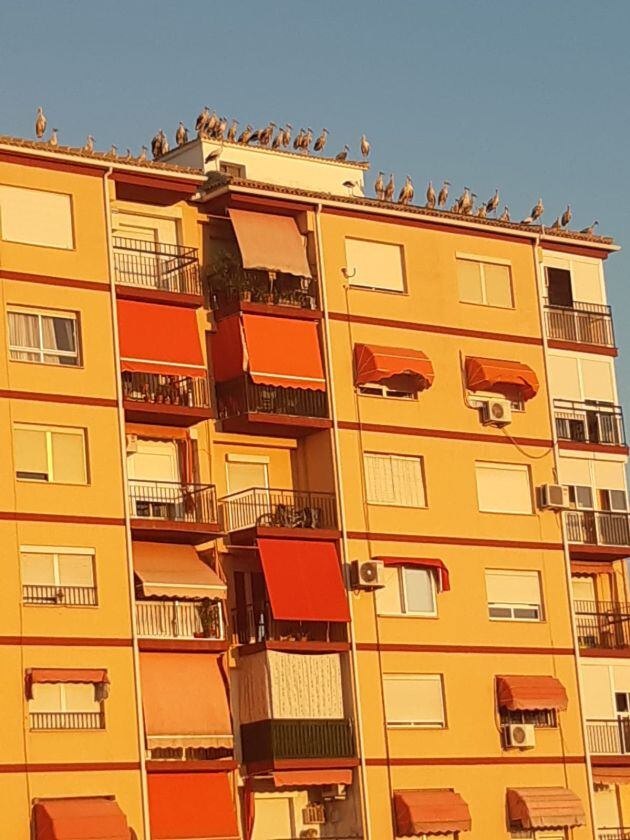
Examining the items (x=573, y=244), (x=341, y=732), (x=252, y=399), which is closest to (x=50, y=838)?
(x=341, y=732)

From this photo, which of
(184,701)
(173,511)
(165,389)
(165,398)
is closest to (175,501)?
(173,511)

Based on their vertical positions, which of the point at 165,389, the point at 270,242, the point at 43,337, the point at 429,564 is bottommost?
the point at 429,564

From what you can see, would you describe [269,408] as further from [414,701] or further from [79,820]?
[79,820]

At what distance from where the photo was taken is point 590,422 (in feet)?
204

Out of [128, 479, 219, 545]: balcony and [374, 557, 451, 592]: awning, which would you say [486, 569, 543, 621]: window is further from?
[128, 479, 219, 545]: balcony

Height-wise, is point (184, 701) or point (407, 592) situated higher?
point (407, 592)

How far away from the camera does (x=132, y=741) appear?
5106cm

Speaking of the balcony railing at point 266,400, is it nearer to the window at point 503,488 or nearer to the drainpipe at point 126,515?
the drainpipe at point 126,515

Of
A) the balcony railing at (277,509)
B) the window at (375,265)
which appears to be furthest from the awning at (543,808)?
the window at (375,265)

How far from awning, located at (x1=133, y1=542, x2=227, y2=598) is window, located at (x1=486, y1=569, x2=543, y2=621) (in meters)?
7.92

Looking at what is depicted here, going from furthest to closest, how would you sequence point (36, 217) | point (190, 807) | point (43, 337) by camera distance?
point (36, 217), point (43, 337), point (190, 807)

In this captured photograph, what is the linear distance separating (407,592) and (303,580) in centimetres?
320

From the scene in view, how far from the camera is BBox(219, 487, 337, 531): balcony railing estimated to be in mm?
55500

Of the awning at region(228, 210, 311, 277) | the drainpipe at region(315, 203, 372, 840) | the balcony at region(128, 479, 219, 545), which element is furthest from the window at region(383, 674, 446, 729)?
the awning at region(228, 210, 311, 277)
